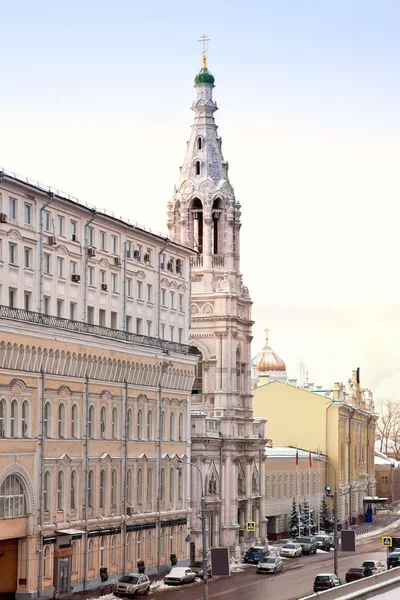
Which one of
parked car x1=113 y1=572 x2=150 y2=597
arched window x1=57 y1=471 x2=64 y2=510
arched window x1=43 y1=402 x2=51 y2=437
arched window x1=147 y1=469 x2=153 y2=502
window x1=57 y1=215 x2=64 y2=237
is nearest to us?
arched window x1=43 y1=402 x2=51 y2=437

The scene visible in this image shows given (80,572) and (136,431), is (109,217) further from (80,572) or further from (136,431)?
(80,572)

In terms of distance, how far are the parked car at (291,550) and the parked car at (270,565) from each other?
12.0 metres

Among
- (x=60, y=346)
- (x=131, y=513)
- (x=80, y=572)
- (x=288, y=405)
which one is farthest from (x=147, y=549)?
(x=288, y=405)

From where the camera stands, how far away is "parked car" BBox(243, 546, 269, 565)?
101 m

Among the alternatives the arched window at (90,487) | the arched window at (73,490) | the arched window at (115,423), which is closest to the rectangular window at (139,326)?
the arched window at (115,423)

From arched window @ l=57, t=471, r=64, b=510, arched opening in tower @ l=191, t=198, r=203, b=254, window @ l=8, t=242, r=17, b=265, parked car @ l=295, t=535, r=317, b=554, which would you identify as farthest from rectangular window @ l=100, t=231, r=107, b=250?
parked car @ l=295, t=535, r=317, b=554

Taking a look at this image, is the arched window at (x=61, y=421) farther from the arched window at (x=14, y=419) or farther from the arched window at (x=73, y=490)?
the arched window at (x=14, y=419)

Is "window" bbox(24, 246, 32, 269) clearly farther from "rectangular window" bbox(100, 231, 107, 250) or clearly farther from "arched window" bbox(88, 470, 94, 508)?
"arched window" bbox(88, 470, 94, 508)

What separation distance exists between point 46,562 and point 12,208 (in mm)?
19408

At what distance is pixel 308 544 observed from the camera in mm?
112562

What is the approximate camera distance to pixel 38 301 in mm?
77062

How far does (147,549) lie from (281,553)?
21045 millimetres

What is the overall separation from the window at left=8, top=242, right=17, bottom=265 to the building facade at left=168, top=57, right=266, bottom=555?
35949mm

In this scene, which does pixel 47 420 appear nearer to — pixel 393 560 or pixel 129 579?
pixel 129 579
